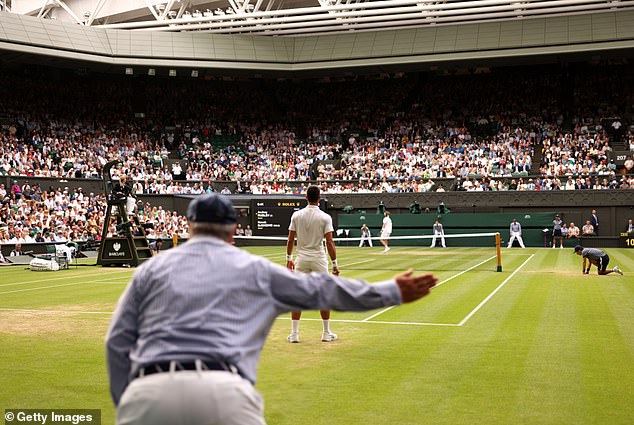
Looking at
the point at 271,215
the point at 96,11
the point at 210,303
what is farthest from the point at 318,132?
the point at 210,303

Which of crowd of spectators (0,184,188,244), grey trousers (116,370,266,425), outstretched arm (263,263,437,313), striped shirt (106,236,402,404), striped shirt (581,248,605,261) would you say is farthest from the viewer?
crowd of spectators (0,184,188,244)

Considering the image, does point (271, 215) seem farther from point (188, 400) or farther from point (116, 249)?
point (188, 400)

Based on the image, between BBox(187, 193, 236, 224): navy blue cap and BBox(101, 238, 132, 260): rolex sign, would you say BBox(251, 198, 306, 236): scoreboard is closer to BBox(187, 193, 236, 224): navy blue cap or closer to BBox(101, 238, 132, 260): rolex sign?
BBox(101, 238, 132, 260): rolex sign

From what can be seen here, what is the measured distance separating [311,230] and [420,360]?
260 cm

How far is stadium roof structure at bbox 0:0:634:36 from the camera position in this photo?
47.5 meters

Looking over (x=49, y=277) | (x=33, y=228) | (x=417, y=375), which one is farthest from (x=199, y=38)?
(x=417, y=375)

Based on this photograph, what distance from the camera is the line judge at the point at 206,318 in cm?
336

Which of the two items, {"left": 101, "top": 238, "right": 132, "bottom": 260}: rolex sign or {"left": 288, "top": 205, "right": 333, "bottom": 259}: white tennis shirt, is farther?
{"left": 101, "top": 238, "right": 132, "bottom": 260}: rolex sign

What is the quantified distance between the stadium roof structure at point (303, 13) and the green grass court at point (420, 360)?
33090 millimetres

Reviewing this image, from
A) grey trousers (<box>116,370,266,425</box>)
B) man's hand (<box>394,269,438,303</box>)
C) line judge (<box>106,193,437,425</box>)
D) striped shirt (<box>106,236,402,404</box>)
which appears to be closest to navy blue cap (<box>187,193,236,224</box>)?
line judge (<box>106,193,437,425</box>)

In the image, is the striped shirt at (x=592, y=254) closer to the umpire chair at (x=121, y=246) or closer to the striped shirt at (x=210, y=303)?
the umpire chair at (x=121, y=246)

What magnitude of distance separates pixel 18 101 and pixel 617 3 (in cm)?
4172

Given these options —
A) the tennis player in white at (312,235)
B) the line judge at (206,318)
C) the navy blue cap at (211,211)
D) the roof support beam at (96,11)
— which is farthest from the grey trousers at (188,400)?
the roof support beam at (96,11)

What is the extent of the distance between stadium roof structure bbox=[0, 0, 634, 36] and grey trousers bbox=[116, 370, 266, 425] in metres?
44.7
